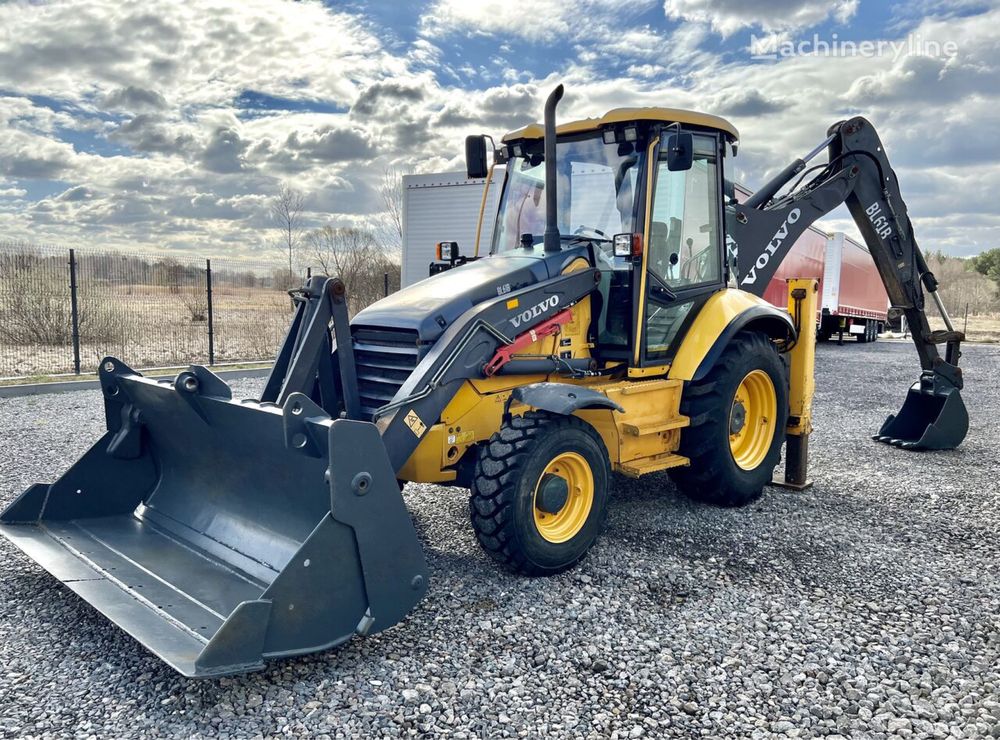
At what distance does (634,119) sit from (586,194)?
1.84ft

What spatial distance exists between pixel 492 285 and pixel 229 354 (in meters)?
12.6

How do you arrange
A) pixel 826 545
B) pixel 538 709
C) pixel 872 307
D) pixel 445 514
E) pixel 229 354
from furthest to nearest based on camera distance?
pixel 872 307 → pixel 229 354 → pixel 445 514 → pixel 826 545 → pixel 538 709

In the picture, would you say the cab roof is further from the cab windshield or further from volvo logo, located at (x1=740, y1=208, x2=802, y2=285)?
volvo logo, located at (x1=740, y1=208, x2=802, y2=285)

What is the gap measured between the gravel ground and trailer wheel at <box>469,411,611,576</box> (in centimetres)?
20

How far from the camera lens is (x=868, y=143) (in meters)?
7.16

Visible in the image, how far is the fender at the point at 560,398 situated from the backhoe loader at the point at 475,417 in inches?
0.8

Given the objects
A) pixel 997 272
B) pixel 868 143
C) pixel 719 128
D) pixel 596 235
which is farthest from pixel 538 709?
pixel 997 272

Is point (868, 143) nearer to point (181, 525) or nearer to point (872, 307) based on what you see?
point (181, 525)

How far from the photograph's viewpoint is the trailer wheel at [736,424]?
5.43 metres

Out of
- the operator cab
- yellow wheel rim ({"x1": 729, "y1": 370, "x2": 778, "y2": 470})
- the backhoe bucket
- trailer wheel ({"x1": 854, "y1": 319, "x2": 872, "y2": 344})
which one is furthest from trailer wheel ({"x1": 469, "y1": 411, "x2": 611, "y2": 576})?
trailer wheel ({"x1": 854, "y1": 319, "x2": 872, "y2": 344})

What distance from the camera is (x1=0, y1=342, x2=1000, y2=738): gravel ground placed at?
9.93ft

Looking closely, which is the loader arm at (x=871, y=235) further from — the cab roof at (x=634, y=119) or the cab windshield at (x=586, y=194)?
the cab windshield at (x=586, y=194)

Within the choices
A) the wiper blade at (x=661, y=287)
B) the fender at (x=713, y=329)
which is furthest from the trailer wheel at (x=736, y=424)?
the wiper blade at (x=661, y=287)

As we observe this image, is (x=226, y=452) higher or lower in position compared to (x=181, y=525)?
higher
